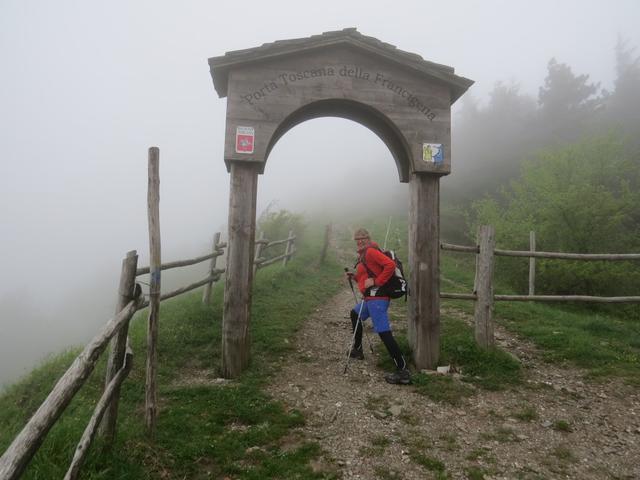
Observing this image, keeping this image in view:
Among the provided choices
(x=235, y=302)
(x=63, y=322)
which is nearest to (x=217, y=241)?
(x=235, y=302)

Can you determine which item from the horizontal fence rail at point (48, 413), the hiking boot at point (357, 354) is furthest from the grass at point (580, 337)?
the horizontal fence rail at point (48, 413)

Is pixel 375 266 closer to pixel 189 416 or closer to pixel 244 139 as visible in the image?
pixel 244 139

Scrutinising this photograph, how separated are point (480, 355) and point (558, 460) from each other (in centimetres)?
232

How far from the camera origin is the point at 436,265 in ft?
18.9

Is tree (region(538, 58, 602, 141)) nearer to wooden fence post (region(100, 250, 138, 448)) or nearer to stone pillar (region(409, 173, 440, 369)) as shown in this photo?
stone pillar (region(409, 173, 440, 369))

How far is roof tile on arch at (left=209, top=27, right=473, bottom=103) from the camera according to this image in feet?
18.1

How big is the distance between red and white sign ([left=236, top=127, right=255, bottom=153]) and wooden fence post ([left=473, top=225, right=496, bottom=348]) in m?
4.04

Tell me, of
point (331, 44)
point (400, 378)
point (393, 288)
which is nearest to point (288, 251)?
point (393, 288)

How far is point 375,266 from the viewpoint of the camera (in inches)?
218

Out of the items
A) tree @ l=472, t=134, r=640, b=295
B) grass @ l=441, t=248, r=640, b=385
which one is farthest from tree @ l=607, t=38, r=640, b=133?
grass @ l=441, t=248, r=640, b=385

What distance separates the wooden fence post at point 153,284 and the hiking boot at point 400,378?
9.88 feet

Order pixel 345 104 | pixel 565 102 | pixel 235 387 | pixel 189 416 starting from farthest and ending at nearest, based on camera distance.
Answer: pixel 565 102 < pixel 345 104 < pixel 235 387 < pixel 189 416

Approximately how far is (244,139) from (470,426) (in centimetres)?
463

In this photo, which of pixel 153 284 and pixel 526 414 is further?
pixel 526 414
